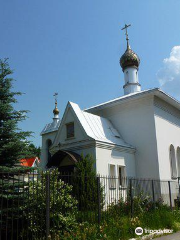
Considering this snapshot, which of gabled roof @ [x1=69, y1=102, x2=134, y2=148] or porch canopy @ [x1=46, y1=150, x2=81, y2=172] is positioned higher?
gabled roof @ [x1=69, y1=102, x2=134, y2=148]

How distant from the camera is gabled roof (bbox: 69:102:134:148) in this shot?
571 inches

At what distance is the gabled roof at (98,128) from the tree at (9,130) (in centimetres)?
493

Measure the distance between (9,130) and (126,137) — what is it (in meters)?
9.01

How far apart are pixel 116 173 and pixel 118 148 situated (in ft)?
4.67

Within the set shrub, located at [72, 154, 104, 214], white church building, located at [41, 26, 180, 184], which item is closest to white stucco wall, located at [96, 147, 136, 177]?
white church building, located at [41, 26, 180, 184]

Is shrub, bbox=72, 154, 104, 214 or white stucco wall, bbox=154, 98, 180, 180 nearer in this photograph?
shrub, bbox=72, 154, 104, 214

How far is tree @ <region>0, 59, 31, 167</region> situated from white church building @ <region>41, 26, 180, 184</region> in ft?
13.5

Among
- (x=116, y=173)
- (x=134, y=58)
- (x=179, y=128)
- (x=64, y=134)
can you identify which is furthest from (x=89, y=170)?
(x=134, y=58)

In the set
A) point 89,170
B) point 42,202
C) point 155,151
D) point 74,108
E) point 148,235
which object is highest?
point 74,108

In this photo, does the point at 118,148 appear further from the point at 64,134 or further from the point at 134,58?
the point at 134,58

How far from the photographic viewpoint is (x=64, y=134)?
619 inches

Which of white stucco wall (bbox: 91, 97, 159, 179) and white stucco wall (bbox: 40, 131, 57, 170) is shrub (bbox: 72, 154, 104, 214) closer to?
white stucco wall (bbox: 91, 97, 159, 179)

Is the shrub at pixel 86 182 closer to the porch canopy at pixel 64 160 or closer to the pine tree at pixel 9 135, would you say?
the porch canopy at pixel 64 160

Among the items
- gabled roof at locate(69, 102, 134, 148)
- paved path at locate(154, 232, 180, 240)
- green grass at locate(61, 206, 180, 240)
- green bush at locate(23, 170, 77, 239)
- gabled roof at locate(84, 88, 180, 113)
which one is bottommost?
paved path at locate(154, 232, 180, 240)
